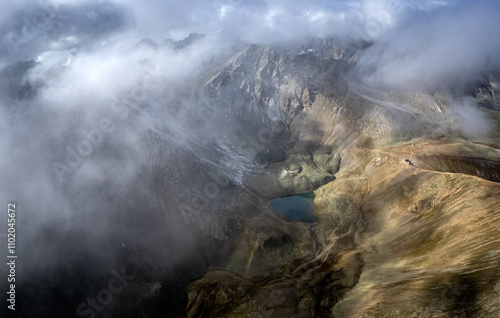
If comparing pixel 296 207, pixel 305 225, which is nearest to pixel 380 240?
pixel 305 225

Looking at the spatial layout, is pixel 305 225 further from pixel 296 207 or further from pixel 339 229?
pixel 296 207

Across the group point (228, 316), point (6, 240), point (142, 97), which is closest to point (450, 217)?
point (228, 316)

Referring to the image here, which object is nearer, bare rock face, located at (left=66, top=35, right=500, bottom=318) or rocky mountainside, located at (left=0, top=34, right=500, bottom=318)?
bare rock face, located at (left=66, top=35, right=500, bottom=318)

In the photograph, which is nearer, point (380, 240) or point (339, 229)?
point (380, 240)

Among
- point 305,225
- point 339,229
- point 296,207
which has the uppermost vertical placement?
point 339,229

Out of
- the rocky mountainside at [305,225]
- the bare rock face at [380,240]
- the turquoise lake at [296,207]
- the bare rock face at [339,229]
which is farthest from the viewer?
the turquoise lake at [296,207]

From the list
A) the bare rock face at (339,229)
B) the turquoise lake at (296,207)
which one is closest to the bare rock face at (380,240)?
the bare rock face at (339,229)

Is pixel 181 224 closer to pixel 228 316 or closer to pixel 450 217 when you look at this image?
pixel 228 316

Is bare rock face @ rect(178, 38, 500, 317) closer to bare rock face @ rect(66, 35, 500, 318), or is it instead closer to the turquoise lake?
bare rock face @ rect(66, 35, 500, 318)

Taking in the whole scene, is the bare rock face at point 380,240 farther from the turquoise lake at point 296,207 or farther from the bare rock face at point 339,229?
the turquoise lake at point 296,207

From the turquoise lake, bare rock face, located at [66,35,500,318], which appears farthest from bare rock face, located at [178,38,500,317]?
the turquoise lake

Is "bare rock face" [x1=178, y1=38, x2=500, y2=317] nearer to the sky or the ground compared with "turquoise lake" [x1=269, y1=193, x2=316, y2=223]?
nearer to the sky

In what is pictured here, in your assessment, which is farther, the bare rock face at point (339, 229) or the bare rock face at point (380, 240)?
the bare rock face at point (339, 229)
